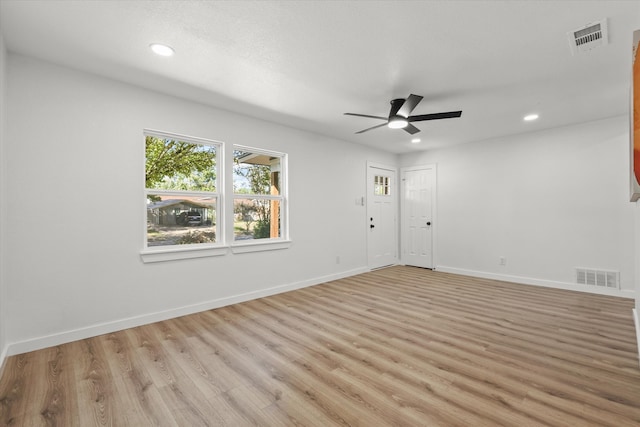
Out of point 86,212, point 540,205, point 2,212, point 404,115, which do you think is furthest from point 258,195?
point 540,205

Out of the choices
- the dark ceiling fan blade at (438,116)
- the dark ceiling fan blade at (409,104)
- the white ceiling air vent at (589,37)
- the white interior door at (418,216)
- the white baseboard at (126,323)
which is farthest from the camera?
the white interior door at (418,216)

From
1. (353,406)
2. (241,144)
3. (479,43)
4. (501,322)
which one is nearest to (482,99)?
(479,43)

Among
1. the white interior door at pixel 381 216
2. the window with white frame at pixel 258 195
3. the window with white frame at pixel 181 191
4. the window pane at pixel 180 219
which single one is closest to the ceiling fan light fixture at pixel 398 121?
the window with white frame at pixel 258 195

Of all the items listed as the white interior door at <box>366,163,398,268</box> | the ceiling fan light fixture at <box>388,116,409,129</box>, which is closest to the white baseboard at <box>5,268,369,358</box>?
the white interior door at <box>366,163,398,268</box>

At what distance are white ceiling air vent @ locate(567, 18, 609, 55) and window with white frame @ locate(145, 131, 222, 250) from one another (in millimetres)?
3748

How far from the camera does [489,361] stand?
7.68 feet

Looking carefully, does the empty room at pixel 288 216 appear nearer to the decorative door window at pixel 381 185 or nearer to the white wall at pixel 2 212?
the white wall at pixel 2 212

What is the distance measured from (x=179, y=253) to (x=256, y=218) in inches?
48.3

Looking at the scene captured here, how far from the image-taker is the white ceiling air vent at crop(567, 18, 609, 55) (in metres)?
2.16

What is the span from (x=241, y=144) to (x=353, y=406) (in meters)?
3.39

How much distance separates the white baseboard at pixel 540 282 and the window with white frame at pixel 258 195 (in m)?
3.60

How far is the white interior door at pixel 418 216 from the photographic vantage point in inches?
245

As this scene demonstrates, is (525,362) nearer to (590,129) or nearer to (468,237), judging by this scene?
(468,237)

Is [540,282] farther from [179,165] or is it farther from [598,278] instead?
[179,165]
